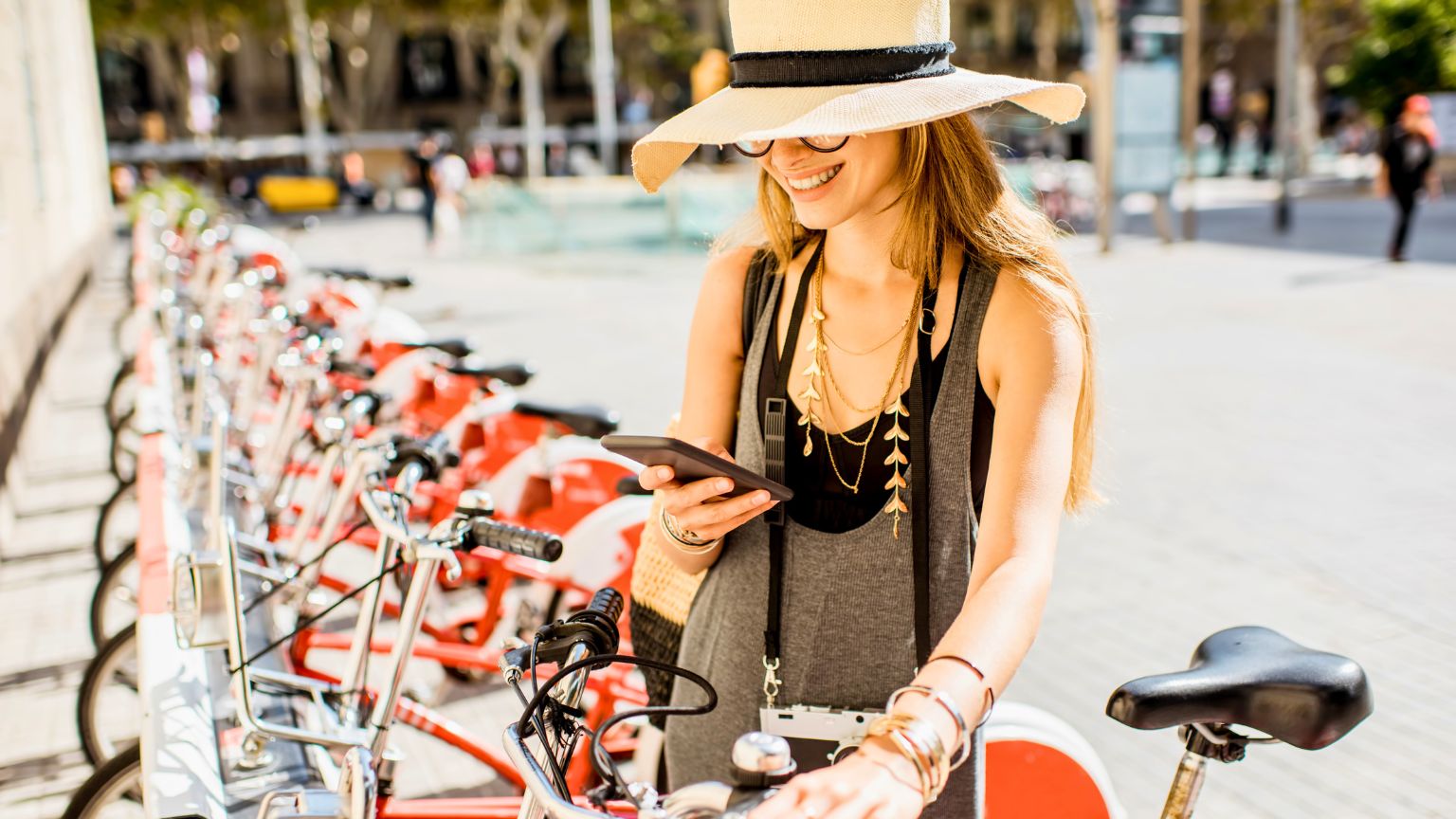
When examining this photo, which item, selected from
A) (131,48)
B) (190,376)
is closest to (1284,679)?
(190,376)

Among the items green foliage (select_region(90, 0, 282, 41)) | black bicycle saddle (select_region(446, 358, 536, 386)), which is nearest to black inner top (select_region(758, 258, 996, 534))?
black bicycle saddle (select_region(446, 358, 536, 386))

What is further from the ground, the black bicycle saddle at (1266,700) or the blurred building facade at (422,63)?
the blurred building facade at (422,63)

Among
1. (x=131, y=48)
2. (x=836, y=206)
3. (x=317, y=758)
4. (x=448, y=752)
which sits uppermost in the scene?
(x=131, y=48)

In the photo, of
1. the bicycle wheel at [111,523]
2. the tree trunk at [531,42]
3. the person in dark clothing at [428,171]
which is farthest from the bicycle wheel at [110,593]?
the tree trunk at [531,42]

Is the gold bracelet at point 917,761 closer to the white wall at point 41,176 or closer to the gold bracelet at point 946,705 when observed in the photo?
the gold bracelet at point 946,705

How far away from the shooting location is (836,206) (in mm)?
1651

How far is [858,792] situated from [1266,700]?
67cm

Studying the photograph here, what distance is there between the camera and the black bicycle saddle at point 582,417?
14.3 ft

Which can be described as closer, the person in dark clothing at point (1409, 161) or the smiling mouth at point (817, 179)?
the smiling mouth at point (817, 179)

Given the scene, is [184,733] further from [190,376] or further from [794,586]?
[190,376]

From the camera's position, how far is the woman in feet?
5.13

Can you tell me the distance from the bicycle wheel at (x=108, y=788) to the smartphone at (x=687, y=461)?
1660 millimetres

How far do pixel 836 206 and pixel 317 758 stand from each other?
1694 millimetres

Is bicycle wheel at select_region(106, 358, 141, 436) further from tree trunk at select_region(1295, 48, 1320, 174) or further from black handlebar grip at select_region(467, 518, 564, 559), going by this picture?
tree trunk at select_region(1295, 48, 1320, 174)
